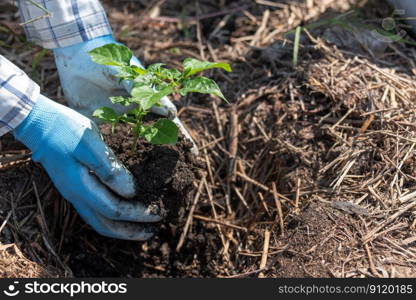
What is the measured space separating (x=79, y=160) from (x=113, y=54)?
434 mm

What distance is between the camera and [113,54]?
179 cm

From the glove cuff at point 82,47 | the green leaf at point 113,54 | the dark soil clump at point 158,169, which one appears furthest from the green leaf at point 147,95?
the glove cuff at point 82,47

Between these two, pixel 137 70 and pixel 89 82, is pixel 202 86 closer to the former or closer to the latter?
pixel 137 70

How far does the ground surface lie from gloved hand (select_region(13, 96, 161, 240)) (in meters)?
0.21

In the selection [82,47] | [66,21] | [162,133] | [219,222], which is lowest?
[219,222]

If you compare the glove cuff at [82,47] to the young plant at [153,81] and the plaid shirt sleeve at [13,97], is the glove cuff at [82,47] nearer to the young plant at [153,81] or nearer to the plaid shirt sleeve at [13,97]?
the plaid shirt sleeve at [13,97]

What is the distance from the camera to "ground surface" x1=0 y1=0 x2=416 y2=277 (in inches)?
73.4

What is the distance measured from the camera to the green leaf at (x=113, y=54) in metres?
1.77

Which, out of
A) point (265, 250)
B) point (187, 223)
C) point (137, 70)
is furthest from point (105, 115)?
point (265, 250)

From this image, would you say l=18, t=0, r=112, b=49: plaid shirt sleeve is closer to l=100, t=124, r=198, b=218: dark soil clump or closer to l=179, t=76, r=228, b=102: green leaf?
l=100, t=124, r=198, b=218: dark soil clump

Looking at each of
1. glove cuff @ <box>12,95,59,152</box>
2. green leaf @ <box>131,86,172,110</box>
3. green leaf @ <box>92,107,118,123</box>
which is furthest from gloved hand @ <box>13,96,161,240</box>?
green leaf @ <box>131,86,172,110</box>

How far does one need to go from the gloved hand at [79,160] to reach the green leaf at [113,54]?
31 centimetres

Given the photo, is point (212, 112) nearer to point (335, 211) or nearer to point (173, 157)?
point (173, 157)

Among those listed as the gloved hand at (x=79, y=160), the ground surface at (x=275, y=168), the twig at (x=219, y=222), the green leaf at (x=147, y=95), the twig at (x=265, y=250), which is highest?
the green leaf at (x=147, y=95)
